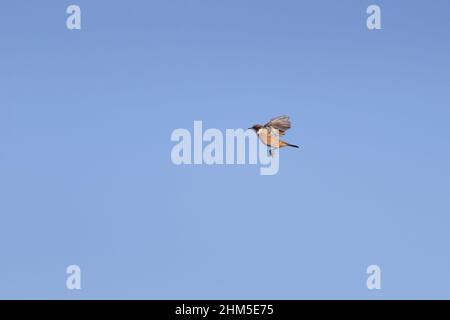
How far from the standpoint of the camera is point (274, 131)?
2922mm

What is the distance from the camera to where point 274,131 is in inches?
115

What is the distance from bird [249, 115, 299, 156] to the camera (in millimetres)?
2918

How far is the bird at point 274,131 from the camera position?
9.57ft

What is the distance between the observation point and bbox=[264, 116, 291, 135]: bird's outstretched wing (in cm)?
292

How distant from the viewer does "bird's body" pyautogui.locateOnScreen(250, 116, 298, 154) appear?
292cm

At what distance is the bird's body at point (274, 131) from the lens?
2.92 meters

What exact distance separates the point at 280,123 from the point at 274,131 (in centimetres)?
5

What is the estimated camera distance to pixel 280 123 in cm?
293
